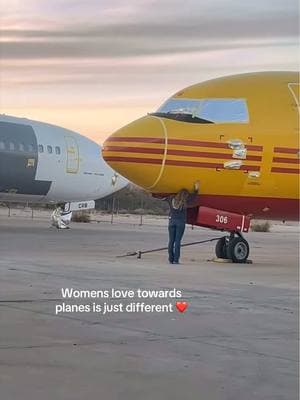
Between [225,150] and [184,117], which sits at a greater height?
[184,117]

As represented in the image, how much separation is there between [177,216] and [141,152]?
62.1 inches

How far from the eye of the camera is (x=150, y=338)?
816cm

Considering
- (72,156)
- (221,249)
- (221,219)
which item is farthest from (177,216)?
(72,156)

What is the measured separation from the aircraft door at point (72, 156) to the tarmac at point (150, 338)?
20020 mm

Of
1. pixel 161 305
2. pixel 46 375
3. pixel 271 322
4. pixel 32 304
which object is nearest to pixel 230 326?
pixel 271 322

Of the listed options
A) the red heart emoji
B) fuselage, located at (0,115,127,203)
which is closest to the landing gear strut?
the red heart emoji

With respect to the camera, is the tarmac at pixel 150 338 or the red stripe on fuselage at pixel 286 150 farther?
the red stripe on fuselage at pixel 286 150

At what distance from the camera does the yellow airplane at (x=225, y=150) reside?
16266mm

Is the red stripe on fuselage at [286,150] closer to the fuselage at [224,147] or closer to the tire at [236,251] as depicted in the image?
the fuselage at [224,147]

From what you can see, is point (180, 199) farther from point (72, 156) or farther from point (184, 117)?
point (72, 156)

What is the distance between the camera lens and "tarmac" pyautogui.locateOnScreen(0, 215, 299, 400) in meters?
6.27

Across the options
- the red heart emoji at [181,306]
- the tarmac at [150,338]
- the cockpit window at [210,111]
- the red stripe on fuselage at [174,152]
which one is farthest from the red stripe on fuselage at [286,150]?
the red heart emoji at [181,306]

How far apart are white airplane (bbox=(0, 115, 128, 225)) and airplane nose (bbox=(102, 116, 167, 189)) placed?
16.9m

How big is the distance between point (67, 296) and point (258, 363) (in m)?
4.12
